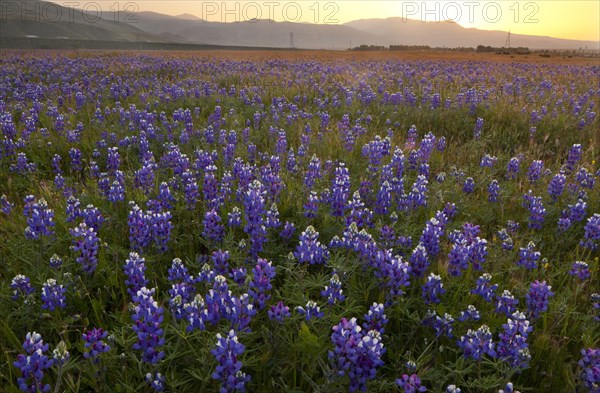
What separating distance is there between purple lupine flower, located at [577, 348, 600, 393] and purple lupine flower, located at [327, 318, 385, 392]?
119cm

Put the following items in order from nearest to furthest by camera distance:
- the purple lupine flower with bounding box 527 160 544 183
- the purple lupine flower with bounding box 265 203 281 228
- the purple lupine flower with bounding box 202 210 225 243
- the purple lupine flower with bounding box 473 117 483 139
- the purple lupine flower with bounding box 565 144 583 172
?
1. the purple lupine flower with bounding box 202 210 225 243
2. the purple lupine flower with bounding box 265 203 281 228
3. the purple lupine flower with bounding box 527 160 544 183
4. the purple lupine flower with bounding box 565 144 583 172
5. the purple lupine flower with bounding box 473 117 483 139

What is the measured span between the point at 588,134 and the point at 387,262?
7388 millimetres

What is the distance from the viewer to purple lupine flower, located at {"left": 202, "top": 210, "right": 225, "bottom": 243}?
355cm

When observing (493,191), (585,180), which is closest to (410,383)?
(493,191)

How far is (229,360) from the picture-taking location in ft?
7.00

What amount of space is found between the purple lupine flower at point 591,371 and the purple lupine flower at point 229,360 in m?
1.92

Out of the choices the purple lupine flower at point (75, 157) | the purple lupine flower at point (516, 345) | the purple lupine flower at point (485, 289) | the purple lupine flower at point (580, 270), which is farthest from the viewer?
the purple lupine flower at point (75, 157)

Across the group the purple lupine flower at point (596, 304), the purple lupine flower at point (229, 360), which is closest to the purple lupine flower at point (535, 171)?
the purple lupine flower at point (596, 304)

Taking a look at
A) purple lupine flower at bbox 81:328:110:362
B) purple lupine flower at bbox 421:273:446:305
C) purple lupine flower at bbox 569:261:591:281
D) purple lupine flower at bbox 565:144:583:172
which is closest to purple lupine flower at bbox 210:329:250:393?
purple lupine flower at bbox 81:328:110:362

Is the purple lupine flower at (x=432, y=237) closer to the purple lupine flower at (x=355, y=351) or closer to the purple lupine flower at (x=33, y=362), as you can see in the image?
the purple lupine flower at (x=355, y=351)

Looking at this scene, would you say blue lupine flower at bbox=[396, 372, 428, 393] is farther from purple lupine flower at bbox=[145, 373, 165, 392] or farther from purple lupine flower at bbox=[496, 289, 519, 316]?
purple lupine flower at bbox=[145, 373, 165, 392]

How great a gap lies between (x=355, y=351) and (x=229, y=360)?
65cm

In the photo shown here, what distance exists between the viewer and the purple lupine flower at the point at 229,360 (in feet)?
6.98

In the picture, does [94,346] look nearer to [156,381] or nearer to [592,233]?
[156,381]
